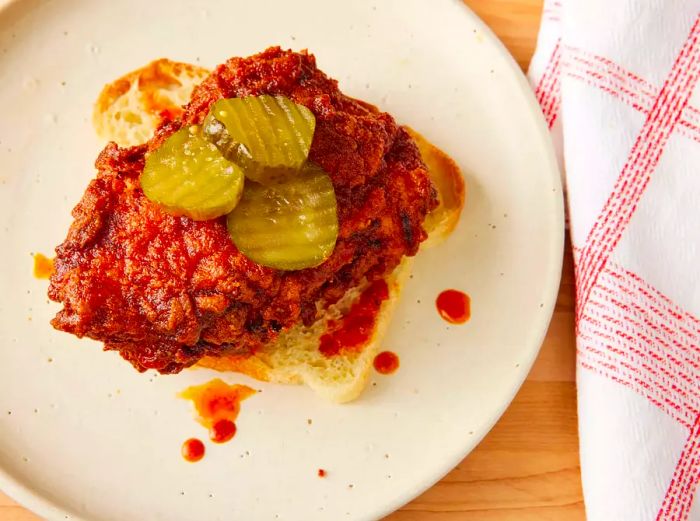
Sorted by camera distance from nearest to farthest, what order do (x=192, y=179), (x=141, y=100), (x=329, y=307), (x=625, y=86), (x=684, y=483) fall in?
(x=192, y=179)
(x=684, y=483)
(x=329, y=307)
(x=625, y=86)
(x=141, y=100)

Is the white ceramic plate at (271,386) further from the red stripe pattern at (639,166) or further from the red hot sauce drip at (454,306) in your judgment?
the red stripe pattern at (639,166)

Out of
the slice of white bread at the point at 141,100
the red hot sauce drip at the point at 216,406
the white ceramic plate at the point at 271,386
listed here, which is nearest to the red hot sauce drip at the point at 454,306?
the white ceramic plate at the point at 271,386

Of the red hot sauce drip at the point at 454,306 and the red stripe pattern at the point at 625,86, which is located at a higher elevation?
the red stripe pattern at the point at 625,86

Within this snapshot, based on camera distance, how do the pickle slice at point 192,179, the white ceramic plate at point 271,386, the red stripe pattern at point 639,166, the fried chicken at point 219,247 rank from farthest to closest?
the red stripe pattern at point 639,166 → the white ceramic plate at point 271,386 → the fried chicken at point 219,247 → the pickle slice at point 192,179

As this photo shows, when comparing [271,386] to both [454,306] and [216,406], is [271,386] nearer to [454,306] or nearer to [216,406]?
[216,406]

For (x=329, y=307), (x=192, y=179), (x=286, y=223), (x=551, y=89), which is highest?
(x=192, y=179)

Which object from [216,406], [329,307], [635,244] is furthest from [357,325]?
[635,244]

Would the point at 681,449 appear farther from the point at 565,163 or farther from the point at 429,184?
the point at 429,184

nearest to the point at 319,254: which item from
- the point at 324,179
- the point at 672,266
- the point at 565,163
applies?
the point at 324,179
